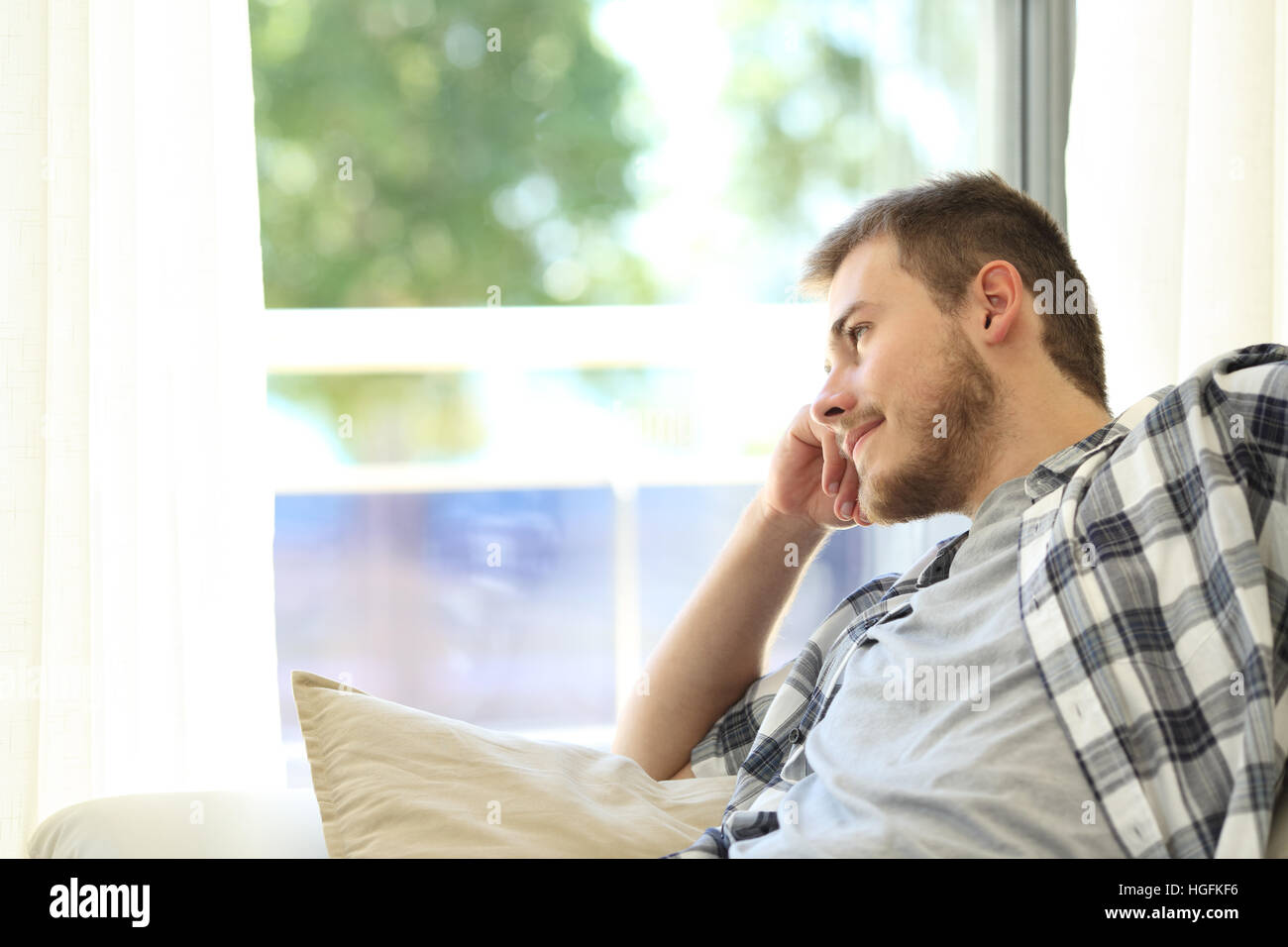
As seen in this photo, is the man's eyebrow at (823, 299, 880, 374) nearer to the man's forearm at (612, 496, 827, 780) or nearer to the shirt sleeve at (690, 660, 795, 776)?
the man's forearm at (612, 496, 827, 780)

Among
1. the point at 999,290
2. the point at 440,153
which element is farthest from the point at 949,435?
the point at 440,153

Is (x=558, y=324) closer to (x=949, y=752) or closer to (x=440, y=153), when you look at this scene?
(x=440, y=153)

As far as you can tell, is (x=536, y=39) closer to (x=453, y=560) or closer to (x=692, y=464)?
(x=692, y=464)

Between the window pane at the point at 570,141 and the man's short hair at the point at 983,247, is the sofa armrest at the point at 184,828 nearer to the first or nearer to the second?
the man's short hair at the point at 983,247

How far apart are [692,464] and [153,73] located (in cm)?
158

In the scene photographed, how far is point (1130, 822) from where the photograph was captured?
68 cm

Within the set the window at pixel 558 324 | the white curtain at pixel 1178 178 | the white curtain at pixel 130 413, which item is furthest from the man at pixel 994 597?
the window at pixel 558 324

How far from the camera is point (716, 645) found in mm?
1167

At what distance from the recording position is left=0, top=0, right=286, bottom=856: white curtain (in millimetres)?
1399

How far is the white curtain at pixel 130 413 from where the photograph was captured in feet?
4.59

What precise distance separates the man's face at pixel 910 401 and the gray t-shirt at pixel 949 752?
0.39 feet

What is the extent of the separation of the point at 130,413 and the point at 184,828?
0.73 m

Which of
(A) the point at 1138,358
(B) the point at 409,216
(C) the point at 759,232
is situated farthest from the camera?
(B) the point at 409,216

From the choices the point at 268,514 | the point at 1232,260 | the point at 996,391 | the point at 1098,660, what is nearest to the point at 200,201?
the point at 268,514
